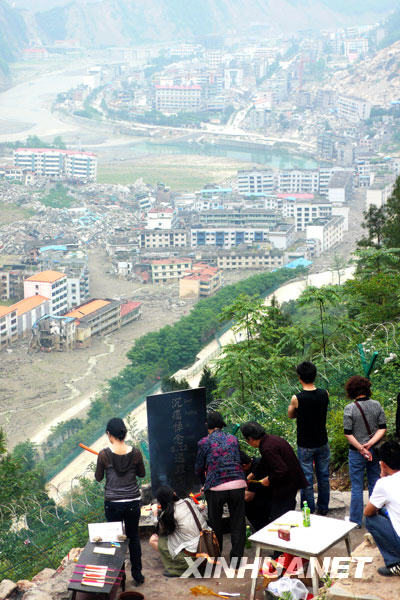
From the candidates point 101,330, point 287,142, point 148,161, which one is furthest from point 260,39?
point 101,330

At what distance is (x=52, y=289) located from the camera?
15.9 metres

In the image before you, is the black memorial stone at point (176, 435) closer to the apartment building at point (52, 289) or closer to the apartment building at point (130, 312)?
the apartment building at point (130, 312)

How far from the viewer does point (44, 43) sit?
59375 millimetres

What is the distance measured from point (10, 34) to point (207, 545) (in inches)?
2331

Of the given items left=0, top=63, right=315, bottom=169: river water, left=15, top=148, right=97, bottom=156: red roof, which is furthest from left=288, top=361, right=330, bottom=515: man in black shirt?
left=0, top=63, right=315, bottom=169: river water

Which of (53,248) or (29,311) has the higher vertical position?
(53,248)

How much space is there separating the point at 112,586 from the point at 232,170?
28.4m

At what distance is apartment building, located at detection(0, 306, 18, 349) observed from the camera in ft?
46.5

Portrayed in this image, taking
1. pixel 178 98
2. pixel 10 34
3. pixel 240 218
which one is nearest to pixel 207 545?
pixel 240 218

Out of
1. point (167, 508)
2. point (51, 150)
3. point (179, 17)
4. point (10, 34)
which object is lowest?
point (51, 150)

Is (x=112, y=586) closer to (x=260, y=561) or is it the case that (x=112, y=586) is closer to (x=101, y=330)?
(x=260, y=561)

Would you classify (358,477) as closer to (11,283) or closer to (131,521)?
(131,521)

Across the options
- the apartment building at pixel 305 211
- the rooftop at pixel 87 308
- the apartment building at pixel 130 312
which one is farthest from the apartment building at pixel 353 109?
the rooftop at pixel 87 308

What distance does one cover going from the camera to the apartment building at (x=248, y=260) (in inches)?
746
